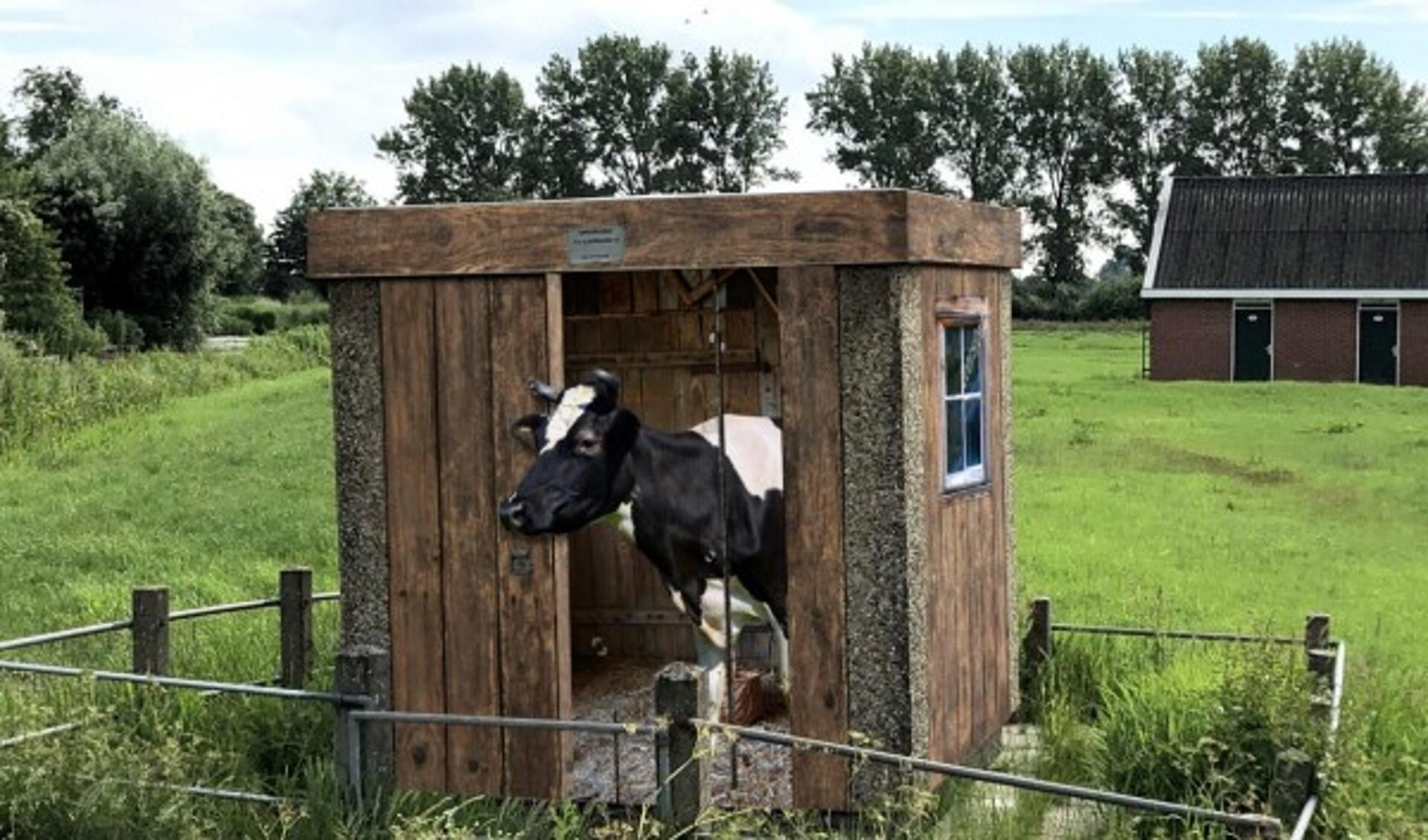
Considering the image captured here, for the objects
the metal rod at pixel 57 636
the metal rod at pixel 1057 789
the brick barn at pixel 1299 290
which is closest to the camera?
the metal rod at pixel 1057 789

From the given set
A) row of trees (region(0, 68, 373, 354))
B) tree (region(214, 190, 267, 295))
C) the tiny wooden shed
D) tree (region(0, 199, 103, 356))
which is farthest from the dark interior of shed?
tree (region(214, 190, 267, 295))

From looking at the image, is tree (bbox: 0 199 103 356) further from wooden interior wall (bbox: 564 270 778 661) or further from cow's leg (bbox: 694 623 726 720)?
cow's leg (bbox: 694 623 726 720)

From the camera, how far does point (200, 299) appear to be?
1810 inches

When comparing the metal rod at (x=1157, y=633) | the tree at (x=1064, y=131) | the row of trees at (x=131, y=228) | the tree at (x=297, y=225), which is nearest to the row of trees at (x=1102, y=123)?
the tree at (x=1064, y=131)

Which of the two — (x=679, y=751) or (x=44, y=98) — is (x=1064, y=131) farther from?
(x=679, y=751)

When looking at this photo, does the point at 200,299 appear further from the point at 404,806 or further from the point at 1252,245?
the point at 404,806

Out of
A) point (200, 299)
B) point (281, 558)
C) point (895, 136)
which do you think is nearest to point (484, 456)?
point (281, 558)

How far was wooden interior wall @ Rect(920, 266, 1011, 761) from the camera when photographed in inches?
305

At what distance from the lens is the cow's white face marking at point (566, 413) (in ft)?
25.4

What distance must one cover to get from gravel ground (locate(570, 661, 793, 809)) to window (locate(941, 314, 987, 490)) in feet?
4.67

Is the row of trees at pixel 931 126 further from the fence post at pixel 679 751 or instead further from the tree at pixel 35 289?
the fence post at pixel 679 751

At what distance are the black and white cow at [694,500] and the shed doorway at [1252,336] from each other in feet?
104

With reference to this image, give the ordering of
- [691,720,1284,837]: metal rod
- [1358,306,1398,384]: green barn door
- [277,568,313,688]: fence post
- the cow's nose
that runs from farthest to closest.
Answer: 1. [1358,306,1398,384]: green barn door
2. [277,568,313,688]: fence post
3. the cow's nose
4. [691,720,1284,837]: metal rod

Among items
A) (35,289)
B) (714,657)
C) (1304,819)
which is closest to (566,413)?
(714,657)
